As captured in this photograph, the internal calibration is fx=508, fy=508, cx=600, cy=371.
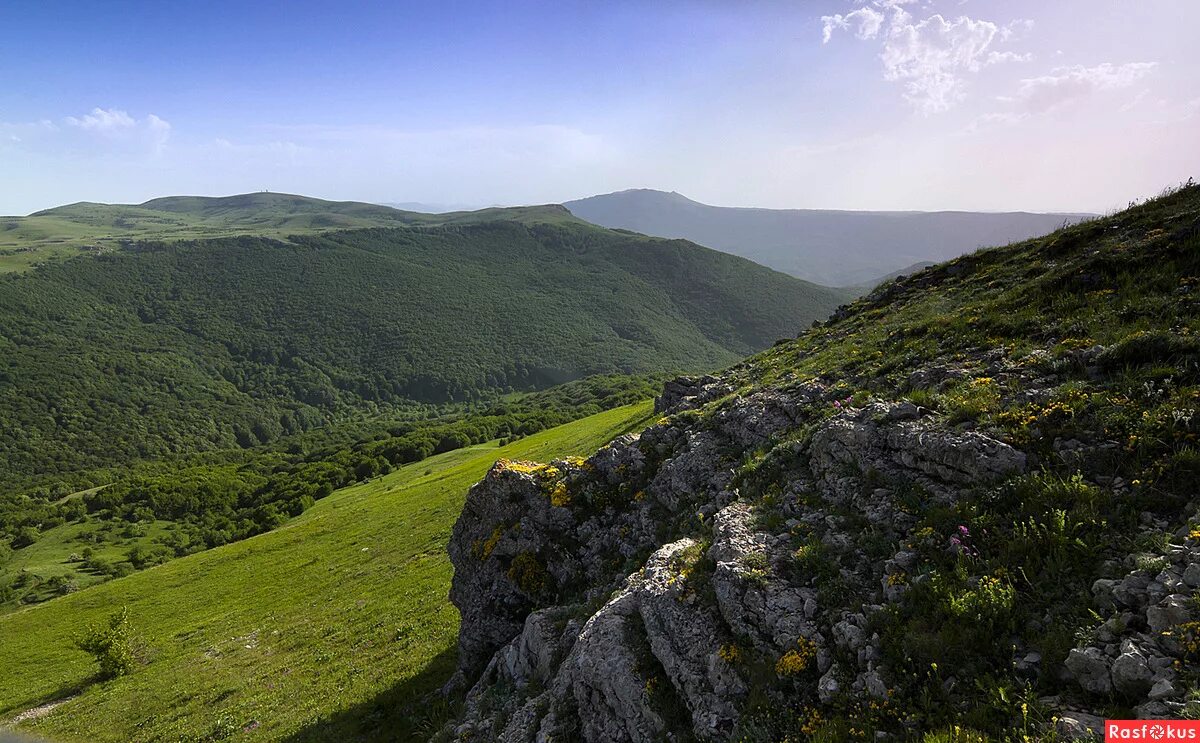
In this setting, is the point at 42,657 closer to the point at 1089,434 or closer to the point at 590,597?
the point at 590,597

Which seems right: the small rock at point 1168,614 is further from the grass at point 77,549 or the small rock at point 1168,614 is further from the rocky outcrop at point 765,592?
the grass at point 77,549

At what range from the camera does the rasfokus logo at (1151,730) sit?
5430 mm

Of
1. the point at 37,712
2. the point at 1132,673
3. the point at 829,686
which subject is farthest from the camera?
the point at 37,712

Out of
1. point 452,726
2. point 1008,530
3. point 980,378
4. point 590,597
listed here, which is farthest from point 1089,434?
point 452,726

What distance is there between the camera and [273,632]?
33938 mm

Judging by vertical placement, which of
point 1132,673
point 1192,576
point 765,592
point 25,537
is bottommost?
Answer: point 25,537

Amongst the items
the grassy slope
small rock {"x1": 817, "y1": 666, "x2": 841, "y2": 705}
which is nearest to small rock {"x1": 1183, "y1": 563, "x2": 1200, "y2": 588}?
small rock {"x1": 817, "y1": 666, "x2": 841, "y2": 705}

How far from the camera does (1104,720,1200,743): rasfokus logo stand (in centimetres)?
543

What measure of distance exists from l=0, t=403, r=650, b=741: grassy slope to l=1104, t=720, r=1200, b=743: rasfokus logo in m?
20.0

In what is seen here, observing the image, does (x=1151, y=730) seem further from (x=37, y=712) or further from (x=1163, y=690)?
(x=37, y=712)

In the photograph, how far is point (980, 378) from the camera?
13062mm

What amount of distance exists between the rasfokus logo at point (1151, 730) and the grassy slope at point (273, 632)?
65.6 ft

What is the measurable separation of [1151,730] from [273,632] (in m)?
42.0

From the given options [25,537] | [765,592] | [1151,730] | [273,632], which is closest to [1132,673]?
[1151,730]
